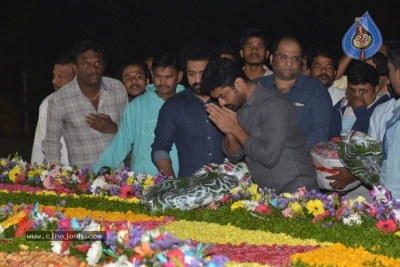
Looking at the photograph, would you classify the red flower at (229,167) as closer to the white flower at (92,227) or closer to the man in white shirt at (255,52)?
the white flower at (92,227)

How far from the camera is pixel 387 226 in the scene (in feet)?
14.4

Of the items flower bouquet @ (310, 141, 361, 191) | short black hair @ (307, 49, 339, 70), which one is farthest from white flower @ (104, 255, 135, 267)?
short black hair @ (307, 49, 339, 70)

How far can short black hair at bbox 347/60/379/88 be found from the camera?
21.0 ft

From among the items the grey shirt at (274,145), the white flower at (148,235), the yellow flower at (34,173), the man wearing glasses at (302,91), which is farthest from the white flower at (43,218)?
the yellow flower at (34,173)

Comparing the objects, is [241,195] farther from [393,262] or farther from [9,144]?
[9,144]

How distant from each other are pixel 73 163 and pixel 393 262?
396 cm

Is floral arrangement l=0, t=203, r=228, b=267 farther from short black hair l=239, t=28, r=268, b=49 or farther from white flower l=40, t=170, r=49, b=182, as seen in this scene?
short black hair l=239, t=28, r=268, b=49

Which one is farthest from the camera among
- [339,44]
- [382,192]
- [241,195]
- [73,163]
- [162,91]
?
[339,44]

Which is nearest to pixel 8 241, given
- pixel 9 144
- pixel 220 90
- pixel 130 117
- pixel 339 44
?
pixel 220 90

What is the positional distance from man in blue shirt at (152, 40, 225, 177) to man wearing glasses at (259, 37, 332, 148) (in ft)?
1.88

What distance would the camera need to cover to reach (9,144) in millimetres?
18594

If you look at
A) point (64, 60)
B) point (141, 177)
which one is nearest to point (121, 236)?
point (141, 177)

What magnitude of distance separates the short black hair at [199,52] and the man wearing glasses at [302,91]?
0.56 m

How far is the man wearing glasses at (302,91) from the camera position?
5895 millimetres
